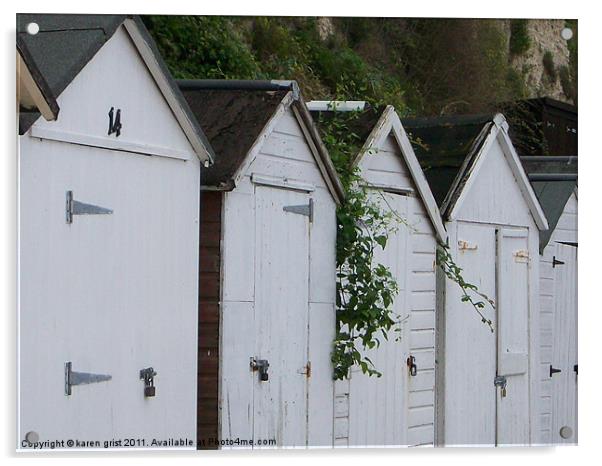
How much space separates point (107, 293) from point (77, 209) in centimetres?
32

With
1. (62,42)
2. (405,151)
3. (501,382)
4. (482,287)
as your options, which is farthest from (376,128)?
(62,42)

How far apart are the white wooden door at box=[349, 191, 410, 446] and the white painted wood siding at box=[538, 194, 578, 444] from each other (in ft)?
2.13

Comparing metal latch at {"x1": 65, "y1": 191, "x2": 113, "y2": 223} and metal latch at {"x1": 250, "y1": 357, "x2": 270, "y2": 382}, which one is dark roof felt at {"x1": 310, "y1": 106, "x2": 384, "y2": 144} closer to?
metal latch at {"x1": 250, "y1": 357, "x2": 270, "y2": 382}

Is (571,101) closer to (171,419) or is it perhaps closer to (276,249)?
(276,249)

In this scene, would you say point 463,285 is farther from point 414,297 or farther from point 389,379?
point 389,379

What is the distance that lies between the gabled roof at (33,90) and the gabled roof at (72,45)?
0.11 feet

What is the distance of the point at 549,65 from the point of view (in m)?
5.25

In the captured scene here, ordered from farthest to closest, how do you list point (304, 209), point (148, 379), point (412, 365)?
point (412, 365), point (304, 209), point (148, 379)

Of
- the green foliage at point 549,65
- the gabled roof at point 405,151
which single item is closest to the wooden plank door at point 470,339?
the gabled roof at point 405,151

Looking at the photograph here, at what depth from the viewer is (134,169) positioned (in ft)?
15.3

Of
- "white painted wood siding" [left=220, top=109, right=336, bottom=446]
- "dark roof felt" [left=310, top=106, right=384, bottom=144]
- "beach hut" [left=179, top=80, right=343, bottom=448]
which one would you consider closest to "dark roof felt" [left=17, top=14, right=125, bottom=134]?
"beach hut" [left=179, top=80, right=343, bottom=448]

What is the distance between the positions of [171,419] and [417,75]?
5.70ft

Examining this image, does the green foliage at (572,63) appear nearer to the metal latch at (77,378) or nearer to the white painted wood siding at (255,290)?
the white painted wood siding at (255,290)
